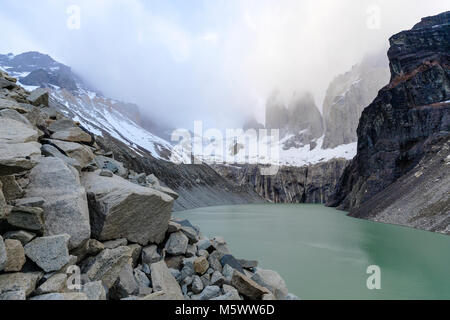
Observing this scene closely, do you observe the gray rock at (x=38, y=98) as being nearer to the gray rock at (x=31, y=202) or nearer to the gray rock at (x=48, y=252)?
the gray rock at (x=31, y=202)

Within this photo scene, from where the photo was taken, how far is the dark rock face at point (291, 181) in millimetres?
127238

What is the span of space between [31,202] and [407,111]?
52.6 m

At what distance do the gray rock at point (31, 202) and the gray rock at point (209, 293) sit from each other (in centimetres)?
360

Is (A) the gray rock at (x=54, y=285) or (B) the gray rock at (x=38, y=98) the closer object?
(A) the gray rock at (x=54, y=285)

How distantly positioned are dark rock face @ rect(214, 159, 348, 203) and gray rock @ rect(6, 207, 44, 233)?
126m

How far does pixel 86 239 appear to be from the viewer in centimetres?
513

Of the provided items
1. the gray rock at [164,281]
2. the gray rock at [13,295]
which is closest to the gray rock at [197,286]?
the gray rock at [164,281]

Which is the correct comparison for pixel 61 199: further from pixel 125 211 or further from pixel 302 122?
pixel 302 122

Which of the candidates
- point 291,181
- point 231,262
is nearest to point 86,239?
point 231,262

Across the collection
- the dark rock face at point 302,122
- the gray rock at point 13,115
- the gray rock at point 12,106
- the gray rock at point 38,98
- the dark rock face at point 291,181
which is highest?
the dark rock face at point 302,122
